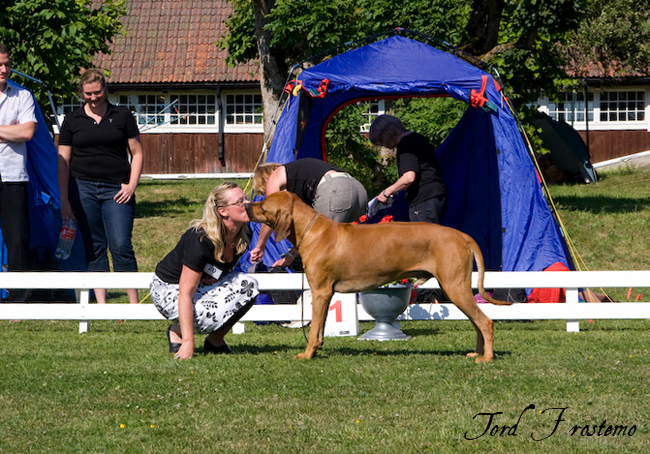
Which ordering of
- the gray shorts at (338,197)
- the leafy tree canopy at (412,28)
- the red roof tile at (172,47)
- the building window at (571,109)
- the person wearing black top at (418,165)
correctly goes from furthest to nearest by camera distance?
the building window at (571,109)
the red roof tile at (172,47)
the leafy tree canopy at (412,28)
the person wearing black top at (418,165)
the gray shorts at (338,197)

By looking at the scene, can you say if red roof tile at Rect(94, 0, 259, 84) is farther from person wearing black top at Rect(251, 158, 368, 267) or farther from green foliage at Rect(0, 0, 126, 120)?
person wearing black top at Rect(251, 158, 368, 267)

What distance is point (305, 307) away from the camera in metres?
6.90

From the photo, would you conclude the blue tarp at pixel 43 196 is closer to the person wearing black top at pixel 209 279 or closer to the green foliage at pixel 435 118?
the person wearing black top at pixel 209 279

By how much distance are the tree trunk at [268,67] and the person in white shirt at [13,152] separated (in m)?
7.51

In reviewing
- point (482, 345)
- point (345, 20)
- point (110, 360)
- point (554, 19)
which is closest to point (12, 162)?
point (110, 360)

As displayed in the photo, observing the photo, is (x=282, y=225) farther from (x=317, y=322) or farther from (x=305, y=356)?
(x=305, y=356)

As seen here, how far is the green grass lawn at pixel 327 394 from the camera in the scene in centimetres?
356

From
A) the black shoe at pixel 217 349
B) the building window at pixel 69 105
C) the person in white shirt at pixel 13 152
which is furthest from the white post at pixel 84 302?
the building window at pixel 69 105

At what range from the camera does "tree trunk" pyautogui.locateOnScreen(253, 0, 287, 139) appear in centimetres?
1450

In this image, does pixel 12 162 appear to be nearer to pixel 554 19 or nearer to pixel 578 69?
pixel 554 19

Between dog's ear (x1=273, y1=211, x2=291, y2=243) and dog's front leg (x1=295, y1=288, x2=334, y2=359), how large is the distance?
0.44 m

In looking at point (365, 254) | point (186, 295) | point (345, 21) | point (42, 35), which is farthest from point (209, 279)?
point (345, 21)

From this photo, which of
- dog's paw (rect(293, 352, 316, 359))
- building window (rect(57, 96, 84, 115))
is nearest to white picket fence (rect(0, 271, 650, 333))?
dog's paw (rect(293, 352, 316, 359))

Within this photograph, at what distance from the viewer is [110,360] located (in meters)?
5.43
